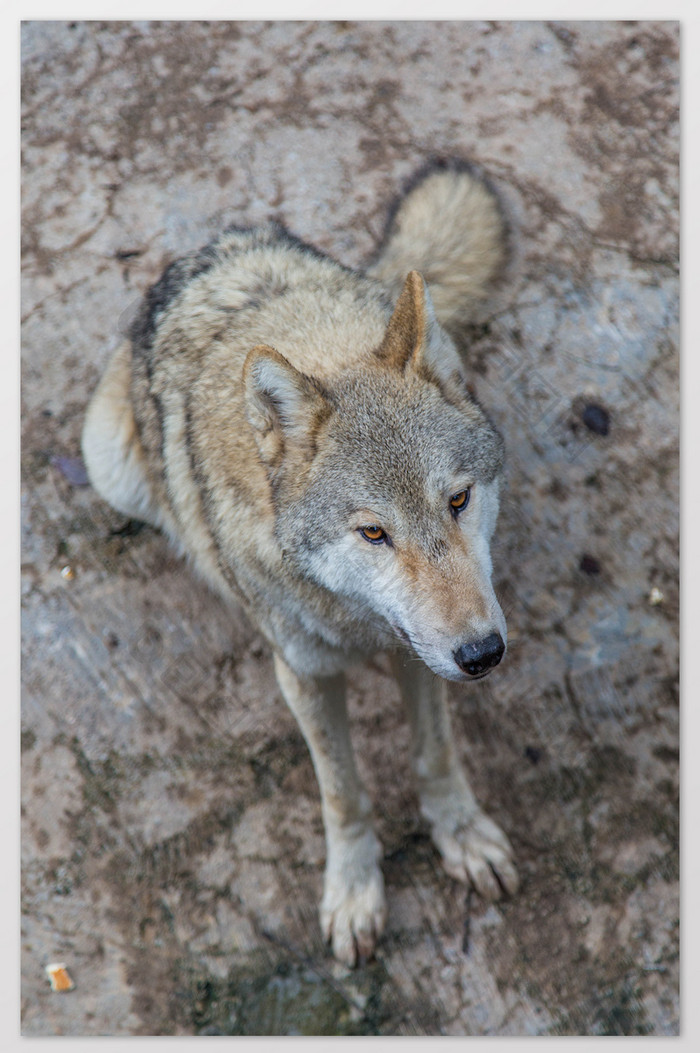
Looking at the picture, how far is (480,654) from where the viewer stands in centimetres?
192

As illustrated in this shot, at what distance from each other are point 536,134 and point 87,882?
145 inches

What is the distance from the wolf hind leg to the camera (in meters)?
3.30

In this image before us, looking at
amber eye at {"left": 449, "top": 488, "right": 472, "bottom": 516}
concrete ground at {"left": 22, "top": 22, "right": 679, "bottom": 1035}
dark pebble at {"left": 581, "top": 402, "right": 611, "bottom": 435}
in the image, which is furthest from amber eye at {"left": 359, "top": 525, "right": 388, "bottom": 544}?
dark pebble at {"left": 581, "top": 402, "right": 611, "bottom": 435}

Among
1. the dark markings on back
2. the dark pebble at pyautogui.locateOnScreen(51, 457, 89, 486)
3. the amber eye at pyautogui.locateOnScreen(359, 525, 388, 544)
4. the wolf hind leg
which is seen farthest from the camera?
the dark pebble at pyautogui.locateOnScreen(51, 457, 89, 486)

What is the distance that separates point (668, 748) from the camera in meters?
3.22

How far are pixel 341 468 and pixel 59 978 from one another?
2.28 m

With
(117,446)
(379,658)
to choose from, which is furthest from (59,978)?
(117,446)

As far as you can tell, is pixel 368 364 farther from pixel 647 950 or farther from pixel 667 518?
pixel 647 950

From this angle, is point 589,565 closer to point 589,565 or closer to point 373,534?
point 589,565

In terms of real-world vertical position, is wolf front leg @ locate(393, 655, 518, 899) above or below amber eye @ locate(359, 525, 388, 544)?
below

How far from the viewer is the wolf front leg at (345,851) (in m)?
2.84

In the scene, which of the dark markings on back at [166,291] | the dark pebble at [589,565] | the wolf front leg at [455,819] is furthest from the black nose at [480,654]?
the dark markings on back at [166,291]

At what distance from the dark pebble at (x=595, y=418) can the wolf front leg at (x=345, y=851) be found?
1594 mm

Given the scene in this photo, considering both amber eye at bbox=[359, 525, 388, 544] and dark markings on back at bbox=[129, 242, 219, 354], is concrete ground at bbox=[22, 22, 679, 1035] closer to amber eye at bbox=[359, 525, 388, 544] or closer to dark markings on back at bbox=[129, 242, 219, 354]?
dark markings on back at bbox=[129, 242, 219, 354]
